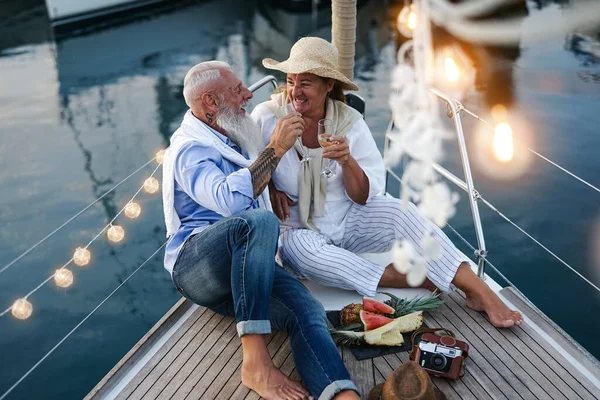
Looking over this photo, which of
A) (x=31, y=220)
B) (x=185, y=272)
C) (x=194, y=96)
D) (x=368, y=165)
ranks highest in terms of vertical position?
(x=194, y=96)

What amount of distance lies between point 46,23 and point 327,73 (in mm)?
15982

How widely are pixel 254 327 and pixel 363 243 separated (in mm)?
961

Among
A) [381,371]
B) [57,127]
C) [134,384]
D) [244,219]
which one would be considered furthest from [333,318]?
[57,127]

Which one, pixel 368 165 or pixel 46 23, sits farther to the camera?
pixel 46 23

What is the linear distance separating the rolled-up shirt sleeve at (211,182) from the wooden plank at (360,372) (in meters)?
0.75

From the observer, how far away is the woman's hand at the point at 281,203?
3010 mm

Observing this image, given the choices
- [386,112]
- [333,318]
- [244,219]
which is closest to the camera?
[244,219]

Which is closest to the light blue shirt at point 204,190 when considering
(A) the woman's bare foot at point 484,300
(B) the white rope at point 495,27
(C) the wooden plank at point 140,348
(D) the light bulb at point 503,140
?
(C) the wooden plank at point 140,348

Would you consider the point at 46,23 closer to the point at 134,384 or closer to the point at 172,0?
the point at 172,0

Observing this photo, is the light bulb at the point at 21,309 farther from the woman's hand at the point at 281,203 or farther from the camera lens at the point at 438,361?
the camera lens at the point at 438,361

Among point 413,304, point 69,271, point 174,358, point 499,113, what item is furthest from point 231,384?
point 499,113

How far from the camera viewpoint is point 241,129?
2709 millimetres

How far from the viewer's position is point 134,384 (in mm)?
2445

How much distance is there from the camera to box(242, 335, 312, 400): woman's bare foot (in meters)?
2.29
